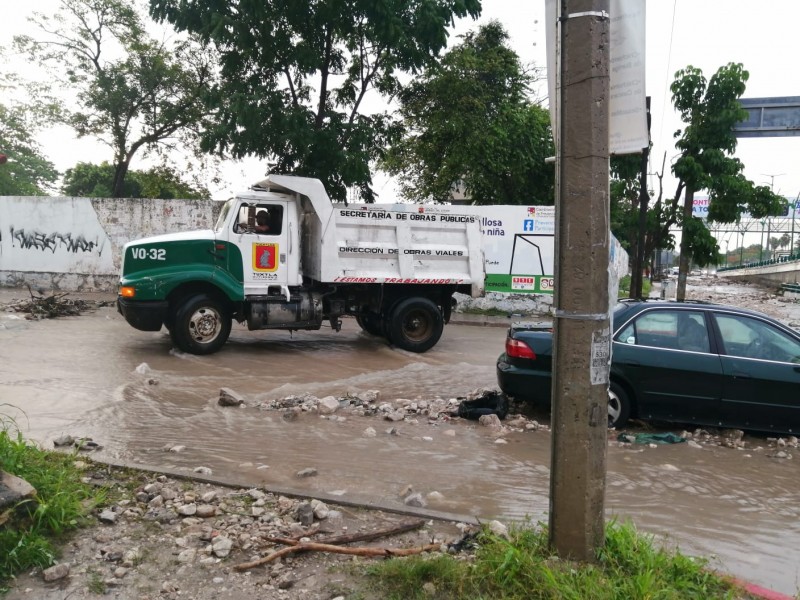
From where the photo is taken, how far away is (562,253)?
3.38 meters

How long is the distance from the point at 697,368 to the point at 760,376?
60 cm

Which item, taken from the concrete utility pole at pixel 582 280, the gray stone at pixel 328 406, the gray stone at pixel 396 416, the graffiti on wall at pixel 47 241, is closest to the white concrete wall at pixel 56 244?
the graffiti on wall at pixel 47 241

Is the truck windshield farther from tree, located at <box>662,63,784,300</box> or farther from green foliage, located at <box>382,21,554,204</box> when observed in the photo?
tree, located at <box>662,63,784,300</box>

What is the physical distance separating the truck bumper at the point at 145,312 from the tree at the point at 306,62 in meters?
6.56

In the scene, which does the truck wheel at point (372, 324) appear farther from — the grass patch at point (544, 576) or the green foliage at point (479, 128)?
the grass patch at point (544, 576)

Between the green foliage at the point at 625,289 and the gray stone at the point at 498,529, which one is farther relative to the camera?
the green foliage at the point at 625,289

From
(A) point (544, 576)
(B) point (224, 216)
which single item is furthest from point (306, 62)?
(A) point (544, 576)

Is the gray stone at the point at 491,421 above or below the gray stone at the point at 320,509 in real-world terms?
below

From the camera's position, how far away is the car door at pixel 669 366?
6887 millimetres

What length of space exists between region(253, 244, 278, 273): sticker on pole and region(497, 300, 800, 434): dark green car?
17.6ft

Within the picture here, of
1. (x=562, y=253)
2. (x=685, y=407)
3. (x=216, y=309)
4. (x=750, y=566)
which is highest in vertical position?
(x=562, y=253)

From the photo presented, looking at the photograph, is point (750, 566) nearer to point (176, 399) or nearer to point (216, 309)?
point (176, 399)

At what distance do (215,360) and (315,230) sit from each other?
9.15 feet

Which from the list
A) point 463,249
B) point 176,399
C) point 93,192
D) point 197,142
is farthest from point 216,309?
point 93,192
